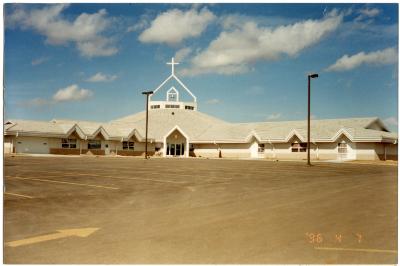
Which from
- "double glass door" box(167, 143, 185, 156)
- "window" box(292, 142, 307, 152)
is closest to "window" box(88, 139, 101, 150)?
"double glass door" box(167, 143, 185, 156)

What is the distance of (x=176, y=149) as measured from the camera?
6122 cm

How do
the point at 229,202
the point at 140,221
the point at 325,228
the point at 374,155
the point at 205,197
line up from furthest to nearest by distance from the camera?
the point at 374,155, the point at 205,197, the point at 229,202, the point at 140,221, the point at 325,228

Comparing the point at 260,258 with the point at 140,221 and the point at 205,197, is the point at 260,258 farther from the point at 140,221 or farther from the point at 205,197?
the point at 205,197

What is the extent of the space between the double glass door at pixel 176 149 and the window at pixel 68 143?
13.1m

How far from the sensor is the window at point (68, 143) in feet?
178

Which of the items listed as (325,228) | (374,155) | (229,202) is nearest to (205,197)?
(229,202)

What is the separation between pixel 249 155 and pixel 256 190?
3981 cm

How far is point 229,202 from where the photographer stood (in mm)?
11016

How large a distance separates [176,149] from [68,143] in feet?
48.7

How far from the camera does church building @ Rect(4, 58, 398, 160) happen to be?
146ft

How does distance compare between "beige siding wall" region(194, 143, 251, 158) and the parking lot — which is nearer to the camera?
the parking lot

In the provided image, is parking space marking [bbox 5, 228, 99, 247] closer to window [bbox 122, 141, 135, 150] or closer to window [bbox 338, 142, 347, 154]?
window [bbox 338, 142, 347, 154]

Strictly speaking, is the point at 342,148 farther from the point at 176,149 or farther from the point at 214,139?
the point at 176,149
